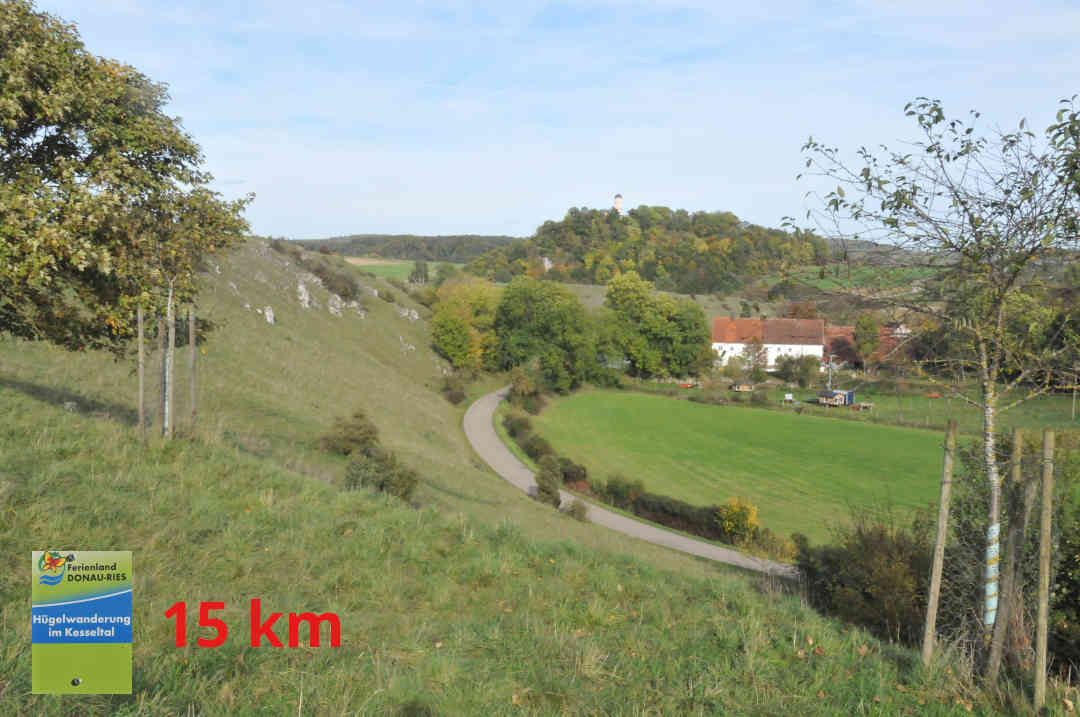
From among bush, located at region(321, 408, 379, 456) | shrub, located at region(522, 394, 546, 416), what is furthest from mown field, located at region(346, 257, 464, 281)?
bush, located at region(321, 408, 379, 456)

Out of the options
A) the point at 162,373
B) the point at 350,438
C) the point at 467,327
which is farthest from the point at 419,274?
the point at 162,373

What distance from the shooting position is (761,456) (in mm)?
38625

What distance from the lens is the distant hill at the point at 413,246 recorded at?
486 ft

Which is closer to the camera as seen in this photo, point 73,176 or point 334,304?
point 73,176

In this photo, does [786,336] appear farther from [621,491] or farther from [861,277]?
[861,277]

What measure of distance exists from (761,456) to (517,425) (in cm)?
1699

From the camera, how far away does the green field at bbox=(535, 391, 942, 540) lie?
1187 inches

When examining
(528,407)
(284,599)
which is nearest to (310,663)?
(284,599)

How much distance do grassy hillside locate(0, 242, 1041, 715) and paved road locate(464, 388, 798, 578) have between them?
6362 mm

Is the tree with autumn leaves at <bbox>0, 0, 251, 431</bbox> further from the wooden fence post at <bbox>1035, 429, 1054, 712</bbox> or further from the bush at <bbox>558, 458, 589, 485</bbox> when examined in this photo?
the bush at <bbox>558, 458, 589, 485</bbox>

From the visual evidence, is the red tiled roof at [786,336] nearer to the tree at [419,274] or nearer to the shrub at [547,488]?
the shrub at [547,488]

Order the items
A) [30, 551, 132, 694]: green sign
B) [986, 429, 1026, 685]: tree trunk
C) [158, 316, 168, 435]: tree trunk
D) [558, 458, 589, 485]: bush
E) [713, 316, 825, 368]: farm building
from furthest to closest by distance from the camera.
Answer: [713, 316, 825, 368]: farm building < [558, 458, 589, 485]: bush < [158, 316, 168, 435]: tree trunk < [986, 429, 1026, 685]: tree trunk < [30, 551, 132, 694]: green sign

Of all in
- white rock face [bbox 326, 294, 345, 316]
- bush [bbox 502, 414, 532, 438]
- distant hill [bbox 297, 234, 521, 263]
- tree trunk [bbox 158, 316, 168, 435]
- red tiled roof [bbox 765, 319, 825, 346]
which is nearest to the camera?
tree trunk [bbox 158, 316, 168, 435]

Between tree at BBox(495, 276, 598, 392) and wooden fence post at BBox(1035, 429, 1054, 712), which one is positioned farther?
tree at BBox(495, 276, 598, 392)
